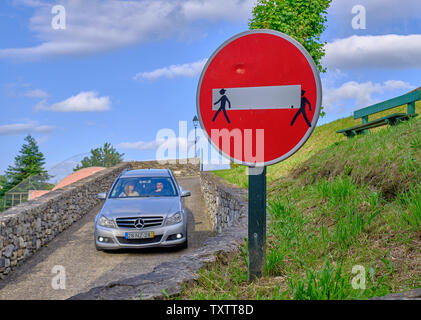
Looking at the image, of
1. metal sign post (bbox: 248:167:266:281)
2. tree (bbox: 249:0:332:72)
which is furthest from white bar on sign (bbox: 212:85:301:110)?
tree (bbox: 249:0:332:72)

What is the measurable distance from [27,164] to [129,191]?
287 feet

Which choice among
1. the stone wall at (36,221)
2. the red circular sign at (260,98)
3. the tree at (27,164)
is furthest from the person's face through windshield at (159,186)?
the tree at (27,164)

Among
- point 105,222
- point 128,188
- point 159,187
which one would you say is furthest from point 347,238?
point 128,188

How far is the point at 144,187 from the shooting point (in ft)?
32.4

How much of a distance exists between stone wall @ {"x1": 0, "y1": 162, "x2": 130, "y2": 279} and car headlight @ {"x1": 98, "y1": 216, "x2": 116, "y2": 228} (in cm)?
167

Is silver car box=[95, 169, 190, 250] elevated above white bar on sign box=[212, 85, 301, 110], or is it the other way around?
white bar on sign box=[212, 85, 301, 110]

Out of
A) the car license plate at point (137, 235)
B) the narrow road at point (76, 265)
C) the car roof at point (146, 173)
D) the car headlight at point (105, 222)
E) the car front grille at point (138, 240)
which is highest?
the car roof at point (146, 173)

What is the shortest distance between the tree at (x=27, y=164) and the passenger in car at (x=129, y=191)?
272ft

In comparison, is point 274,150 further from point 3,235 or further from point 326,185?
point 3,235

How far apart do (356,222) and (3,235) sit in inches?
A: 256

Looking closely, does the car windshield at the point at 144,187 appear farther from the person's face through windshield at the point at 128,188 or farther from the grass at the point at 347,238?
the grass at the point at 347,238

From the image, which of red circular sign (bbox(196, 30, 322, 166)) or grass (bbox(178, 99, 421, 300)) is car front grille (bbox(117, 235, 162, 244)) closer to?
grass (bbox(178, 99, 421, 300))

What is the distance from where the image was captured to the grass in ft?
9.24

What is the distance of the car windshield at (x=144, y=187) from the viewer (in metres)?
9.65
